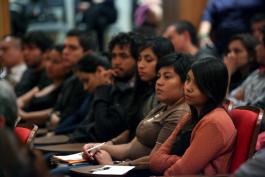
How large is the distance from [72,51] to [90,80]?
1053 millimetres

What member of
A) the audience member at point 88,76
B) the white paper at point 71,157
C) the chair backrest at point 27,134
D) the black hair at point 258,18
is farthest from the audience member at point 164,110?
the black hair at point 258,18

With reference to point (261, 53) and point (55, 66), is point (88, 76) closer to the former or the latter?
point (55, 66)

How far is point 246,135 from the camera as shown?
12.4ft

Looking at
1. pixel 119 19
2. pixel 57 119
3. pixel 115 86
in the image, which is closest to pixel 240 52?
pixel 115 86

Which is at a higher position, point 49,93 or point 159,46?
point 159,46

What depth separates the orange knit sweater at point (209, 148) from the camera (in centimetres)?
367

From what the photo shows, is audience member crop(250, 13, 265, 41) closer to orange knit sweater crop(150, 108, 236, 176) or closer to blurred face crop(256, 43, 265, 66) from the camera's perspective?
blurred face crop(256, 43, 265, 66)

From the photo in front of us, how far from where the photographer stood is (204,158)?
3.68 m

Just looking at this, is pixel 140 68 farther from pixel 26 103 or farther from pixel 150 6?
pixel 150 6

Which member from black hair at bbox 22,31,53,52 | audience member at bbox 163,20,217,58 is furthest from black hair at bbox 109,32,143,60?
black hair at bbox 22,31,53,52

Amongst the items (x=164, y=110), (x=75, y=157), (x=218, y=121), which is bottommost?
(x=75, y=157)

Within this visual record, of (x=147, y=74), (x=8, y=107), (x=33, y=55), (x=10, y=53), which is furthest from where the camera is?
(x=10, y=53)

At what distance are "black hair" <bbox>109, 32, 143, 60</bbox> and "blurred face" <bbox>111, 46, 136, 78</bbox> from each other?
0.08ft

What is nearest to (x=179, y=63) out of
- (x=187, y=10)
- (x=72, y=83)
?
(x=72, y=83)
